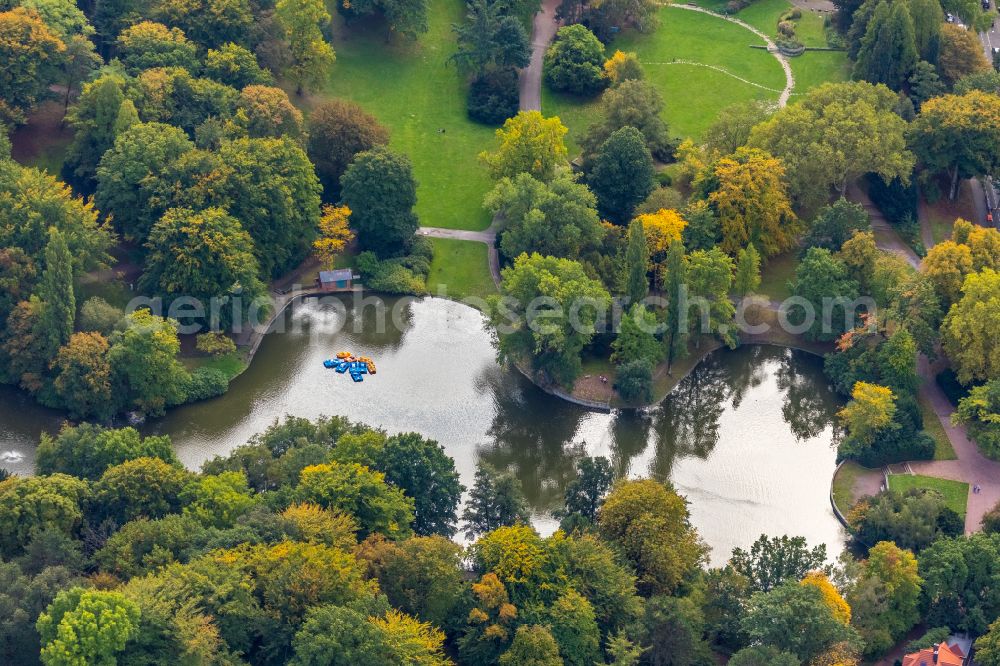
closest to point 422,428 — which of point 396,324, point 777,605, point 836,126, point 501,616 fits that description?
point 396,324

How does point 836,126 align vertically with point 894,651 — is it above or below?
above

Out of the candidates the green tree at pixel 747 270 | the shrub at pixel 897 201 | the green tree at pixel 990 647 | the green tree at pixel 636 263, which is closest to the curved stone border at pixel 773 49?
the shrub at pixel 897 201

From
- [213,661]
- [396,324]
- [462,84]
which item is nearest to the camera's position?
[213,661]

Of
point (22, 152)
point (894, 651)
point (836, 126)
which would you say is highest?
point (836, 126)

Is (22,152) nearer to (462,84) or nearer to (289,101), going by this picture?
(289,101)

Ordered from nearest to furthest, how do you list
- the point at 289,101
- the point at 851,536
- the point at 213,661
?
the point at 213,661, the point at 851,536, the point at 289,101

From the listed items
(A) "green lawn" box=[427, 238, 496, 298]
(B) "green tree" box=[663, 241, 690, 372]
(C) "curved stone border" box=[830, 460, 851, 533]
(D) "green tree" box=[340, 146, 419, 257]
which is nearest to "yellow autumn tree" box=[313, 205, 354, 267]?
(D) "green tree" box=[340, 146, 419, 257]

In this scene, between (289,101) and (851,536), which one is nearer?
(851,536)

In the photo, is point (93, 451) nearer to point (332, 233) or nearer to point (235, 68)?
point (332, 233)
